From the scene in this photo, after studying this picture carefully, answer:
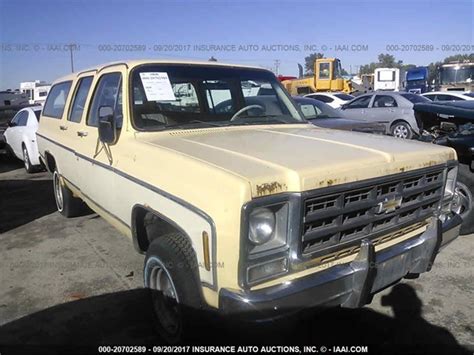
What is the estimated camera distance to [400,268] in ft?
9.40

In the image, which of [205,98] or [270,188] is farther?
[205,98]

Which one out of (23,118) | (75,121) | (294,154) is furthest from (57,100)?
(23,118)

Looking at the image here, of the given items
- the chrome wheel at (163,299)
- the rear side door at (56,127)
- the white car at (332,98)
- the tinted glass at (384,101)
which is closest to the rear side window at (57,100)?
the rear side door at (56,127)

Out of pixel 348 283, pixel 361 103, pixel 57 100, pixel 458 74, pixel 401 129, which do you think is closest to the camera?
pixel 348 283

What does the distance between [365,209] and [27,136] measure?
30.5 ft

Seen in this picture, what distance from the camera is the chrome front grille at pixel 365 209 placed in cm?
245

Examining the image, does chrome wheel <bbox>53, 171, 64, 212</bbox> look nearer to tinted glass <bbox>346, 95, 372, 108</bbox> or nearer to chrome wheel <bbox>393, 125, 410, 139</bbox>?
chrome wheel <bbox>393, 125, 410, 139</bbox>

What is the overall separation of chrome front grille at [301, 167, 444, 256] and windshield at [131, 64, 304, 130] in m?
1.49

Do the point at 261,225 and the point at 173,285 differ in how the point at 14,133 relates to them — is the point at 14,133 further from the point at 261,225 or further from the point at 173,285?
the point at 261,225

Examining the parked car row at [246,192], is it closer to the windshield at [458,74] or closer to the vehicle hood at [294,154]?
the vehicle hood at [294,154]

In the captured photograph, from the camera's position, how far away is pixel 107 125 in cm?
354

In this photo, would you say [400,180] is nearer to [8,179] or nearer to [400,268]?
[400,268]

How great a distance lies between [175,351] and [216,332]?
12.5 inches

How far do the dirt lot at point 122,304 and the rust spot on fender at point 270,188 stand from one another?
88 centimetres
